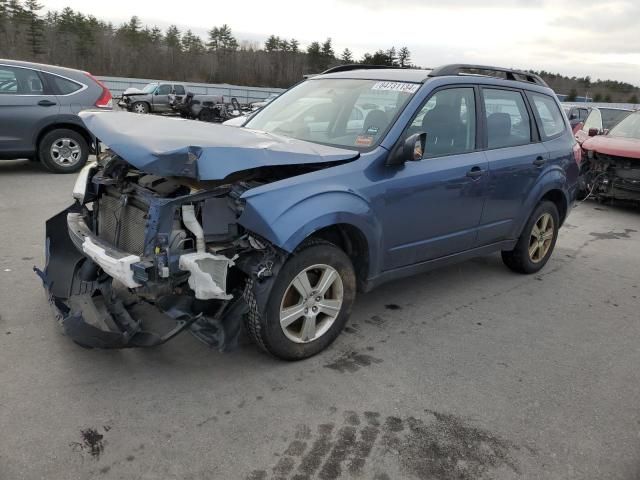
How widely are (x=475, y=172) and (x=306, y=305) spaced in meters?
1.89

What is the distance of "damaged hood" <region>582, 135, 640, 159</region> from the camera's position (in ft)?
28.4

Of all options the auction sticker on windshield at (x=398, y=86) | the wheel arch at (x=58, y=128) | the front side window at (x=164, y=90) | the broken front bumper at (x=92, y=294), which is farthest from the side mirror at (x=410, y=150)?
the front side window at (x=164, y=90)

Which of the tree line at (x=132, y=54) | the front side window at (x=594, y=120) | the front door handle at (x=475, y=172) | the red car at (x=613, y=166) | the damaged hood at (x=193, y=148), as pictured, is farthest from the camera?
the tree line at (x=132, y=54)

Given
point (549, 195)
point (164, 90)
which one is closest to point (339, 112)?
point (549, 195)

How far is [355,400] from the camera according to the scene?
10.2 feet

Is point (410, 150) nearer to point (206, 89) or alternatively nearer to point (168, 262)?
point (168, 262)

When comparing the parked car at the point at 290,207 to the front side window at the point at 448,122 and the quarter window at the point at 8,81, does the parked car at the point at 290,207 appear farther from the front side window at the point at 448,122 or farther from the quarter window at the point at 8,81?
the quarter window at the point at 8,81

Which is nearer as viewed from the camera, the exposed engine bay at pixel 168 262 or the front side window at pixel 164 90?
the exposed engine bay at pixel 168 262

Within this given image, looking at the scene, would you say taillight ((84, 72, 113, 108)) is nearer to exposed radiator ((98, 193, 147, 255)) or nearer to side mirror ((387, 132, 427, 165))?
exposed radiator ((98, 193, 147, 255))

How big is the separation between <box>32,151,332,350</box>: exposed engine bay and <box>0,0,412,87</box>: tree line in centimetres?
6381

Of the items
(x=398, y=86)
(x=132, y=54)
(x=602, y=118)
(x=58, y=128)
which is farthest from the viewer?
(x=132, y=54)

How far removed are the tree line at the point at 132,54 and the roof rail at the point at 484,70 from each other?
61.3m

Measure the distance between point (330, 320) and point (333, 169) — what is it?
1.02 m

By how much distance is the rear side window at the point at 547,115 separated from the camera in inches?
206
